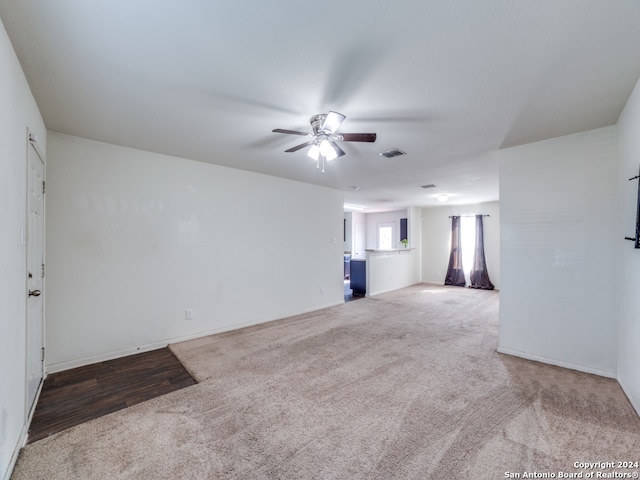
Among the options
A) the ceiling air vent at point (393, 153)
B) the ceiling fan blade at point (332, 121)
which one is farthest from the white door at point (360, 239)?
the ceiling fan blade at point (332, 121)

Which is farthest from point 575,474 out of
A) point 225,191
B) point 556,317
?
point 225,191

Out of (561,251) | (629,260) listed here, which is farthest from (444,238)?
(629,260)

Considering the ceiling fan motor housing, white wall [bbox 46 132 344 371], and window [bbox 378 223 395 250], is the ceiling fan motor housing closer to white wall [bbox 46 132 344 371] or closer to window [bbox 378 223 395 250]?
white wall [bbox 46 132 344 371]

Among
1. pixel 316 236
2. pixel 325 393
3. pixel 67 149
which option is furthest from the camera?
pixel 316 236

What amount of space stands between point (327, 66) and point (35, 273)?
2936 millimetres

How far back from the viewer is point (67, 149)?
2910 mm

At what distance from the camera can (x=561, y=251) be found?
292 centimetres

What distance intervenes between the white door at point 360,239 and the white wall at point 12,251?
8.86 metres

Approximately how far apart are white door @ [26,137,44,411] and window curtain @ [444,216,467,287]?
841 centimetres

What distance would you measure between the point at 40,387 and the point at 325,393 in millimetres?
2564

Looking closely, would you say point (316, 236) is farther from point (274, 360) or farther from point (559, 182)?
point (559, 182)

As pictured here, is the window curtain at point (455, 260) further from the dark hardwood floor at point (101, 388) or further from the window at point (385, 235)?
the dark hardwood floor at point (101, 388)

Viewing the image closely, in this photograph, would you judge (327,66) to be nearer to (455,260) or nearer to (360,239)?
(455,260)

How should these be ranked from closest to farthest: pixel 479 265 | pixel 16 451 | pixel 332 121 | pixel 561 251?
pixel 16 451 < pixel 332 121 < pixel 561 251 < pixel 479 265
